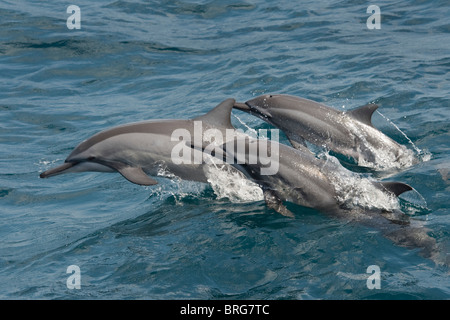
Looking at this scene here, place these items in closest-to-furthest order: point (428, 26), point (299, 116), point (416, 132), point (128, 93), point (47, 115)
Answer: point (299, 116), point (416, 132), point (47, 115), point (128, 93), point (428, 26)

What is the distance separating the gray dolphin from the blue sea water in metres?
0.40

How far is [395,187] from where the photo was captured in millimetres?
7184

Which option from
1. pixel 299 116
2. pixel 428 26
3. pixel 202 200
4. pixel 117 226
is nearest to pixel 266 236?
pixel 202 200

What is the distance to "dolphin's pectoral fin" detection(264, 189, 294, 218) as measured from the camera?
24.7 ft

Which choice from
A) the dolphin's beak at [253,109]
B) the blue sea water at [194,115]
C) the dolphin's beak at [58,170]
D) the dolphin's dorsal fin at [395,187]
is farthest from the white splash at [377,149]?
the dolphin's beak at [58,170]

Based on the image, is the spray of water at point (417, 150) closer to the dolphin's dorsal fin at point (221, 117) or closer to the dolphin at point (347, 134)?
the dolphin at point (347, 134)

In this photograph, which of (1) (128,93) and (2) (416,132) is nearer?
(2) (416,132)

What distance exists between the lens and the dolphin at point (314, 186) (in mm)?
7422

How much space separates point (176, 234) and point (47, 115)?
22.1ft

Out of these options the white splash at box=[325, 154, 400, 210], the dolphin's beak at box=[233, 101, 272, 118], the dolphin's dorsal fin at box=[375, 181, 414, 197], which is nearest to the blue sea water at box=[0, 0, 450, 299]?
the white splash at box=[325, 154, 400, 210]

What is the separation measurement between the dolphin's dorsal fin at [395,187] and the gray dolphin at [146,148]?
2.17m
